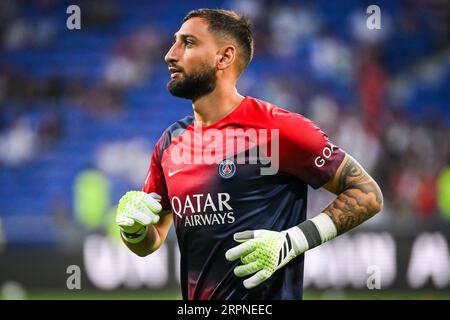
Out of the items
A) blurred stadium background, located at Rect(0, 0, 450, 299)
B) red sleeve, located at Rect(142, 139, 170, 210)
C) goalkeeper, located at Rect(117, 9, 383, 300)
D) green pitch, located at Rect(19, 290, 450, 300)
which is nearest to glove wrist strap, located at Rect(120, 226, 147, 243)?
goalkeeper, located at Rect(117, 9, 383, 300)

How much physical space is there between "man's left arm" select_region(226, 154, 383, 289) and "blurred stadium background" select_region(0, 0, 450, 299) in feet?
26.1

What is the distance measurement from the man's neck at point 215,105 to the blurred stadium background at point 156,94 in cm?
762

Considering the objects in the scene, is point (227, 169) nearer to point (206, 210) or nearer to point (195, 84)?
point (206, 210)

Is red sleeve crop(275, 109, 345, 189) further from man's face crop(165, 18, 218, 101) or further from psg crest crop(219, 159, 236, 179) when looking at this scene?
man's face crop(165, 18, 218, 101)

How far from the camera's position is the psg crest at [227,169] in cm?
424

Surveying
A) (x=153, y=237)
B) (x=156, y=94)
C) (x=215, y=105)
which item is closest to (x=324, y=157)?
(x=215, y=105)

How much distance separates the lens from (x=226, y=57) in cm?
456

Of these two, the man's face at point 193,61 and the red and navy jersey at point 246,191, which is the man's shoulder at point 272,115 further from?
the man's face at point 193,61

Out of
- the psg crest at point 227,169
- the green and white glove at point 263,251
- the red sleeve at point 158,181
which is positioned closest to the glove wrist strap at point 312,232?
the green and white glove at point 263,251

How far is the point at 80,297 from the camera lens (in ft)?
34.4

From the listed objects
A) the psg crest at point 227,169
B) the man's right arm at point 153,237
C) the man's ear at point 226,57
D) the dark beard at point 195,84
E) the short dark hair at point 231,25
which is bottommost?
the man's right arm at point 153,237

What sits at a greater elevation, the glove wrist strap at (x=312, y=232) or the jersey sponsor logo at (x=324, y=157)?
the jersey sponsor logo at (x=324, y=157)

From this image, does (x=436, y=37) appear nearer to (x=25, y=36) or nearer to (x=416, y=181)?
(x=416, y=181)

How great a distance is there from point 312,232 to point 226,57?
1197mm
